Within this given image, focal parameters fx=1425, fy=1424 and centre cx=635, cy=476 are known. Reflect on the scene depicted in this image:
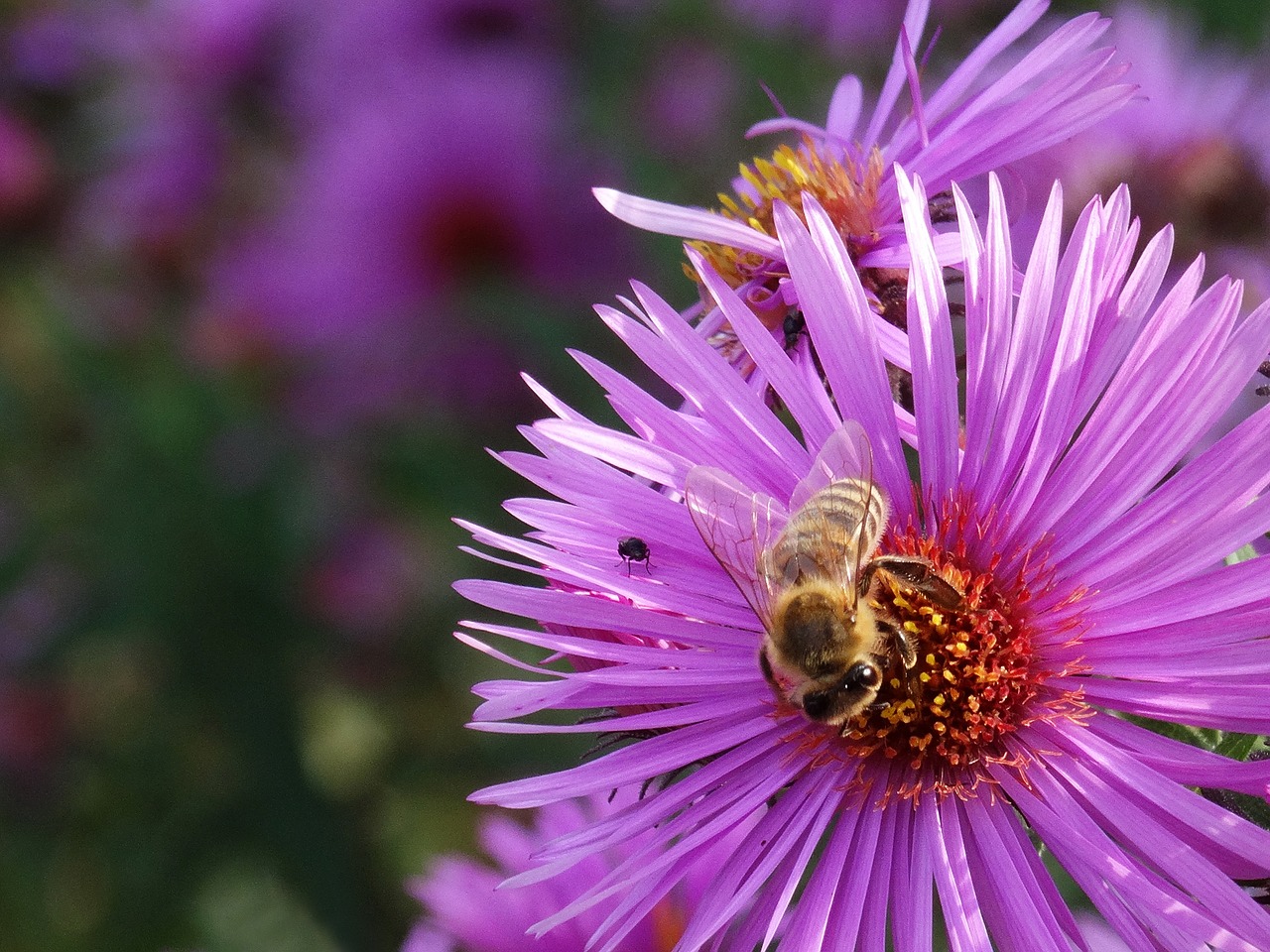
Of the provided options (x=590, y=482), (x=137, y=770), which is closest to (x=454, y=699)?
(x=137, y=770)

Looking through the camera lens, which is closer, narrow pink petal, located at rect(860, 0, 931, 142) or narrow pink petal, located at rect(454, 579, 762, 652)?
narrow pink petal, located at rect(454, 579, 762, 652)

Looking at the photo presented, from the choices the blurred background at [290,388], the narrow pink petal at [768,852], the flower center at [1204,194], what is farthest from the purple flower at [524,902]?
the flower center at [1204,194]

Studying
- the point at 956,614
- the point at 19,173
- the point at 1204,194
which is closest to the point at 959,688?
the point at 956,614

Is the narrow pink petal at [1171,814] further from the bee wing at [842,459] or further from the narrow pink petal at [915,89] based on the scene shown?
the narrow pink petal at [915,89]

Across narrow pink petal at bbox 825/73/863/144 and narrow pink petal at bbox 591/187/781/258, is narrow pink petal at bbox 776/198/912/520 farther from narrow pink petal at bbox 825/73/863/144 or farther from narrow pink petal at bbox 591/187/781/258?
narrow pink petal at bbox 825/73/863/144

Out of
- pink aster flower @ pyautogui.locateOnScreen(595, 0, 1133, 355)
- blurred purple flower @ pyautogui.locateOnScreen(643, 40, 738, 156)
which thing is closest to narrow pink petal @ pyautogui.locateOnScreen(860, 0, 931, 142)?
pink aster flower @ pyautogui.locateOnScreen(595, 0, 1133, 355)

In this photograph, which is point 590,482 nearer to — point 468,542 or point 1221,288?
point 1221,288
